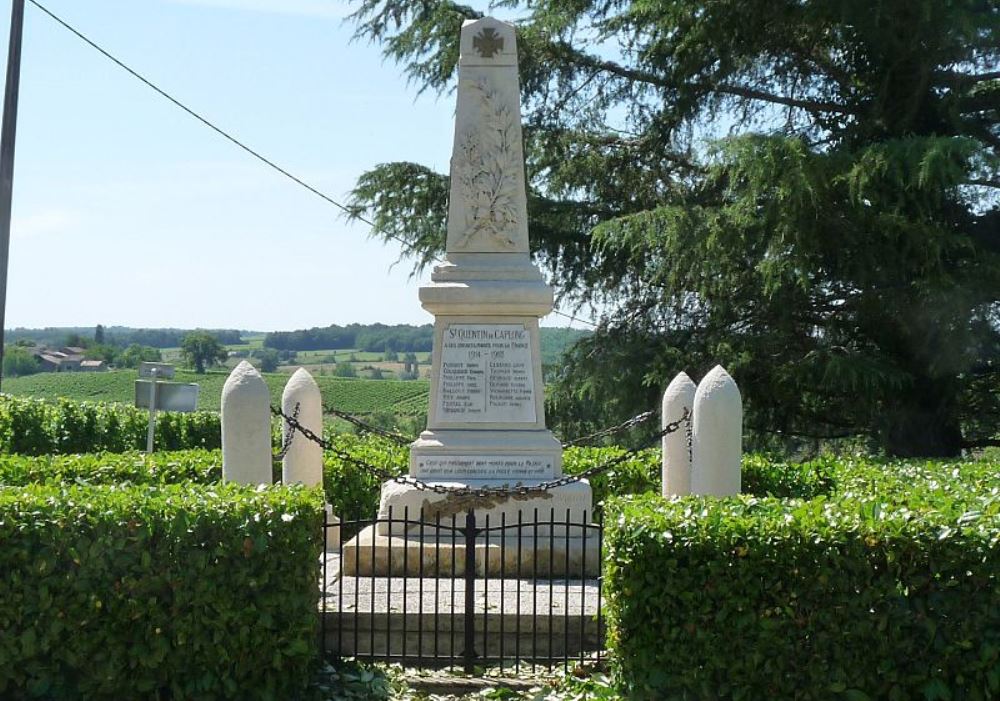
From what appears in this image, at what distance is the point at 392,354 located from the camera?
57.9 m

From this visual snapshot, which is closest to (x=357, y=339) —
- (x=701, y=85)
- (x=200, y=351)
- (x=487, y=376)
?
(x=200, y=351)

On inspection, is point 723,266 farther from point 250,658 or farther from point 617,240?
point 250,658

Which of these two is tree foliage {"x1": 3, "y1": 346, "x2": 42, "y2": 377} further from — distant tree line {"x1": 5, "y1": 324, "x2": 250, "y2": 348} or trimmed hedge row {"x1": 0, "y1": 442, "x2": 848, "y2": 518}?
trimmed hedge row {"x1": 0, "y1": 442, "x2": 848, "y2": 518}

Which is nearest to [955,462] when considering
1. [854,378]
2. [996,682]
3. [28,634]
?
[854,378]

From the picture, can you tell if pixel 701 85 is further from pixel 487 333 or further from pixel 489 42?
pixel 487 333

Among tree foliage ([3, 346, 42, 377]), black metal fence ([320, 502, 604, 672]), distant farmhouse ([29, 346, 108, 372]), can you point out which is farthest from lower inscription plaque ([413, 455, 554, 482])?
tree foliage ([3, 346, 42, 377])

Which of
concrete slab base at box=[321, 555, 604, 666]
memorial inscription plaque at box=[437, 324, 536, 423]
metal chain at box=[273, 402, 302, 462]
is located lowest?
concrete slab base at box=[321, 555, 604, 666]

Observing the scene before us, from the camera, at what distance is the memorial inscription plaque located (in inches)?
373

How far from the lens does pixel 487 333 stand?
9516 millimetres

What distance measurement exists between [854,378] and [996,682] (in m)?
8.74

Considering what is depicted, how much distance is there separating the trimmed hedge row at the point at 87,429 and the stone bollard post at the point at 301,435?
4644 millimetres

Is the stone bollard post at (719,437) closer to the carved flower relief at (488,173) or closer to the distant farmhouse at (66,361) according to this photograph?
the carved flower relief at (488,173)

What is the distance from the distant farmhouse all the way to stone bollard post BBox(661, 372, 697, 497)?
45186 millimetres

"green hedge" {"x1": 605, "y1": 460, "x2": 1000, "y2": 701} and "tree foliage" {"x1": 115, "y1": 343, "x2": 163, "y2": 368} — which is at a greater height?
"tree foliage" {"x1": 115, "y1": 343, "x2": 163, "y2": 368}
